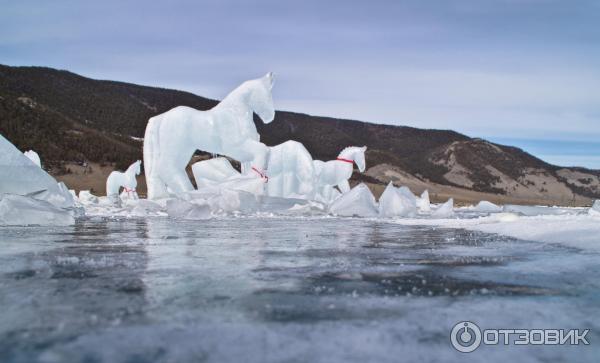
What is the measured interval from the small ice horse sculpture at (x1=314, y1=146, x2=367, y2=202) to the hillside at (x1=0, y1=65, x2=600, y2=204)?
44.1 metres

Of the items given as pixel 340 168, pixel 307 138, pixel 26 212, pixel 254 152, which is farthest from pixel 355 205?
pixel 307 138

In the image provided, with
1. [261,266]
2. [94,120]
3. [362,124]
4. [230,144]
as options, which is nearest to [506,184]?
[362,124]

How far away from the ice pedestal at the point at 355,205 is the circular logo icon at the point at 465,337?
47.2 feet

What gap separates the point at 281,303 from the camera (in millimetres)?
3150

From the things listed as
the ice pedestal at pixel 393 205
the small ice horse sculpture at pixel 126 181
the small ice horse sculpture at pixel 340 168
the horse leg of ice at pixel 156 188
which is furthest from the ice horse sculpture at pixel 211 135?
the small ice horse sculpture at pixel 126 181

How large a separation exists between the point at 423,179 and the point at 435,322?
98.3 meters

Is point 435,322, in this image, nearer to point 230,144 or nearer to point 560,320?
point 560,320

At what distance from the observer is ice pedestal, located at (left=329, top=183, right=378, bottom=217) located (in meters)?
17.1

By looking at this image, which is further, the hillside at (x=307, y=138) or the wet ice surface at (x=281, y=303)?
the hillside at (x=307, y=138)

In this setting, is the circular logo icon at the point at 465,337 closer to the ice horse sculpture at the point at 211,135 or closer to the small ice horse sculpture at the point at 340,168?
the ice horse sculpture at the point at 211,135

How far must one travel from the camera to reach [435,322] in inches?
108

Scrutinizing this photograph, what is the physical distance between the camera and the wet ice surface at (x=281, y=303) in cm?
228

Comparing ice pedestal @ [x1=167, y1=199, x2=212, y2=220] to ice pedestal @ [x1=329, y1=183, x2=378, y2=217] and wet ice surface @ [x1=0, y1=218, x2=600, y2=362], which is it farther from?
wet ice surface @ [x1=0, y1=218, x2=600, y2=362]

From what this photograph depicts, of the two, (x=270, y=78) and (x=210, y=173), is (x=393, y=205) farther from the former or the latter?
(x=210, y=173)
